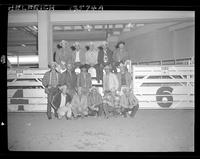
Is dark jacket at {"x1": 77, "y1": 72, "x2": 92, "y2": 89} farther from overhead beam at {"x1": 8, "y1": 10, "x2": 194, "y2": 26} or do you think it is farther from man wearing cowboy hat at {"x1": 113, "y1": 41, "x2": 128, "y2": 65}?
overhead beam at {"x1": 8, "y1": 10, "x2": 194, "y2": 26}

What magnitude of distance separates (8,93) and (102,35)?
948 millimetres

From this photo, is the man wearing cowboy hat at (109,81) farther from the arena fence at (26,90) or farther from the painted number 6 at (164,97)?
the painted number 6 at (164,97)

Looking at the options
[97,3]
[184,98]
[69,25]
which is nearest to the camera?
[97,3]

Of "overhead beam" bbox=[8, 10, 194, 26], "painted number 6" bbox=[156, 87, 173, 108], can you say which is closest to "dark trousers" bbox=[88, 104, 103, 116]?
"painted number 6" bbox=[156, 87, 173, 108]

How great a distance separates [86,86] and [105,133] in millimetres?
433

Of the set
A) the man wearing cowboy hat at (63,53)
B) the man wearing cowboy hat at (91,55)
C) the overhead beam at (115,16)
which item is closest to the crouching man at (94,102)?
the man wearing cowboy hat at (91,55)

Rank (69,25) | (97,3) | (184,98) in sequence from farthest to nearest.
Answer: (69,25) → (184,98) → (97,3)

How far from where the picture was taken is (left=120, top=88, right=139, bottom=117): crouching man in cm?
191

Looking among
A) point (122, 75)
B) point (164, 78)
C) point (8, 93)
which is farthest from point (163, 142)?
point (8, 93)

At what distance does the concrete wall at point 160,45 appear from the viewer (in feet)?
6.34

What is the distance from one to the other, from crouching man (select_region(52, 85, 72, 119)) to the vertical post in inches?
10.6

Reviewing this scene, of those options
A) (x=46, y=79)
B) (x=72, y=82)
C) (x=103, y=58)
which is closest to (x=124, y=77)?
(x=103, y=58)

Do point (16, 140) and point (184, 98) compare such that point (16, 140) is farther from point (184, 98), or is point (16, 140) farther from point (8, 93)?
point (184, 98)

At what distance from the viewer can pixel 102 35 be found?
6.37 ft
